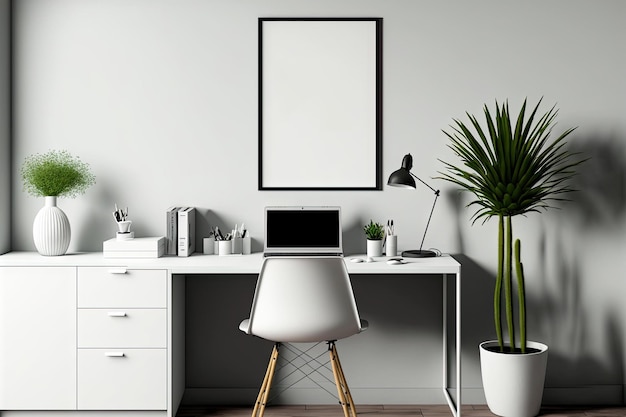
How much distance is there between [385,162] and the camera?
371 cm

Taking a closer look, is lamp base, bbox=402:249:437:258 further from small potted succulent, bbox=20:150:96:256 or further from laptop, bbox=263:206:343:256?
small potted succulent, bbox=20:150:96:256

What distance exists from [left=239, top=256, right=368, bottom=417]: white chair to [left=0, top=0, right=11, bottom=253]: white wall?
1563 millimetres

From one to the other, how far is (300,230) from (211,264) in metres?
0.52

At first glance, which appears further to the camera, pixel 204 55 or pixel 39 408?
pixel 204 55

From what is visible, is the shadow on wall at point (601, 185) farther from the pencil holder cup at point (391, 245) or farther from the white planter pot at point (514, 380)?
the pencil holder cup at point (391, 245)

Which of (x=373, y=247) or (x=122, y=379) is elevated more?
(x=373, y=247)

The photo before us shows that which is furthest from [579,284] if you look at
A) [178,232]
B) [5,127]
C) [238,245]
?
[5,127]

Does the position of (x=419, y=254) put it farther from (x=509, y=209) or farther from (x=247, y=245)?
(x=247, y=245)

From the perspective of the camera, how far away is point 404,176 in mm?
3479

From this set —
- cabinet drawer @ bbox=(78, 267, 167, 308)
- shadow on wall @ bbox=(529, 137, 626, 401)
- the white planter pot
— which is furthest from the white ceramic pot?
cabinet drawer @ bbox=(78, 267, 167, 308)

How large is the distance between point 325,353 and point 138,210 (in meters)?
1.26

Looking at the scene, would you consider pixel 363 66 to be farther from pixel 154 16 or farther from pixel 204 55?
pixel 154 16

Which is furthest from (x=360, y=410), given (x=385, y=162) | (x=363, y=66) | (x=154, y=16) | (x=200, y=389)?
(x=154, y=16)

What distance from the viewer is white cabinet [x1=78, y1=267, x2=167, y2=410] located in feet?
10.7
